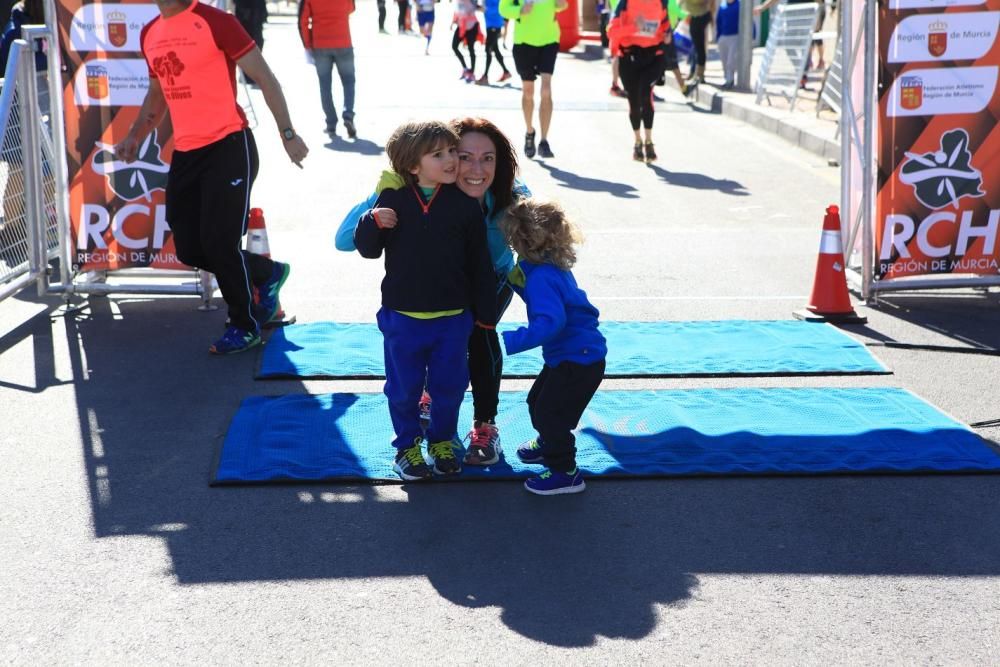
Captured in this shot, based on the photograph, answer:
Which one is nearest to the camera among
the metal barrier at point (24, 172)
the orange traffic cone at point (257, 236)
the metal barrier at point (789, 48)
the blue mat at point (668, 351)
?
the blue mat at point (668, 351)

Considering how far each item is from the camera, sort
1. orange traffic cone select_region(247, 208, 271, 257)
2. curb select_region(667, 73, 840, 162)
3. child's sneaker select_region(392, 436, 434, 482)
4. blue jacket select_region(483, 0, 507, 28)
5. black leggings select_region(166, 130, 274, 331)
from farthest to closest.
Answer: blue jacket select_region(483, 0, 507, 28) → curb select_region(667, 73, 840, 162) → orange traffic cone select_region(247, 208, 271, 257) → black leggings select_region(166, 130, 274, 331) → child's sneaker select_region(392, 436, 434, 482)

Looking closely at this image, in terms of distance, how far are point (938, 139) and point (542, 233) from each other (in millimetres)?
3934

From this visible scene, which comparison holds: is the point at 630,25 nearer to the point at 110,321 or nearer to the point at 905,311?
the point at 905,311

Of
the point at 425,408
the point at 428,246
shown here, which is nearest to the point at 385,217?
the point at 428,246

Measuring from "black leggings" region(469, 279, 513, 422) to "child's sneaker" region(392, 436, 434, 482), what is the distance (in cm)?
32

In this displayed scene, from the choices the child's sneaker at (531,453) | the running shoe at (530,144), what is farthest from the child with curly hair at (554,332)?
the running shoe at (530,144)

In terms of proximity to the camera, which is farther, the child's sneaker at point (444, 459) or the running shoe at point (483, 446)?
the running shoe at point (483, 446)

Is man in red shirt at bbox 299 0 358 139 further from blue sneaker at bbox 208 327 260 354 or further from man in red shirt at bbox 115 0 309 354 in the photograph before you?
blue sneaker at bbox 208 327 260 354

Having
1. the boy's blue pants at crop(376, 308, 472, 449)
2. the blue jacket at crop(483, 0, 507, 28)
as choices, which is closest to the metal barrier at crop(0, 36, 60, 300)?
the boy's blue pants at crop(376, 308, 472, 449)

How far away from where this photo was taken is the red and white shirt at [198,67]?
6.58 meters

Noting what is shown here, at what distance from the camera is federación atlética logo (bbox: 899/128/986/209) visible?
773 cm

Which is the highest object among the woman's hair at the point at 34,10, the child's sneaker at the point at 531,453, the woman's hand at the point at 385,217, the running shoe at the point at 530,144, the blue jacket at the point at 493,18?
the blue jacket at the point at 493,18

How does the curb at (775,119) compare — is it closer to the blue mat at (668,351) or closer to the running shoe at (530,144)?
the running shoe at (530,144)

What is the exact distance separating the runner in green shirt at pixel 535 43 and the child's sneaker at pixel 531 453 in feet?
27.3
